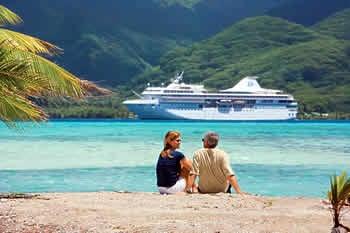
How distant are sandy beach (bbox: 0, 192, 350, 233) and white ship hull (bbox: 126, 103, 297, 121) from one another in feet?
321

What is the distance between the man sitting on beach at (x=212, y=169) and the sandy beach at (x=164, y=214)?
400 mm

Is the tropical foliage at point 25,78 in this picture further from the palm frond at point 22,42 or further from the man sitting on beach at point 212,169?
the man sitting on beach at point 212,169

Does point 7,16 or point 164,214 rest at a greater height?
point 7,16

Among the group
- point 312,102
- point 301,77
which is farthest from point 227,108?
point 301,77

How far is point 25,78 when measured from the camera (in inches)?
316

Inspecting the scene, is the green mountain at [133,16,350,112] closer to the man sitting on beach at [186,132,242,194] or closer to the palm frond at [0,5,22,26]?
the man sitting on beach at [186,132,242,194]

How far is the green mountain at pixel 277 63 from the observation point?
14575cm

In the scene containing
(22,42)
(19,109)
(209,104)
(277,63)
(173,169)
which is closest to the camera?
(19,109)

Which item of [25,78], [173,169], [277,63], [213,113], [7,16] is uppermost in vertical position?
[277,63]

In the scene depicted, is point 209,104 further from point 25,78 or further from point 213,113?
point 25,78

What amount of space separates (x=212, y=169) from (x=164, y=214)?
2.05 metres

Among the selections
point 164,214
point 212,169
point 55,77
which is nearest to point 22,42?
point 55,77

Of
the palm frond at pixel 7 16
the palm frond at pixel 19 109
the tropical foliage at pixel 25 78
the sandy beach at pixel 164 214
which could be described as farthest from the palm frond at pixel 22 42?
the sandy beach at pixel 164 214

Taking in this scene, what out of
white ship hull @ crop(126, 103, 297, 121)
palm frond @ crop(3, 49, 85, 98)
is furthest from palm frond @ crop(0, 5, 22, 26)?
white ship hull @ crop(126, 103, 297, 121)
